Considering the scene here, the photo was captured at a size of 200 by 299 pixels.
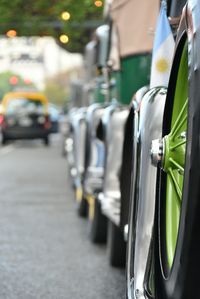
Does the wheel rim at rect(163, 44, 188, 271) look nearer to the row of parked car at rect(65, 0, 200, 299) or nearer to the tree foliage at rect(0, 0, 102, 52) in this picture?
the row of parked car at rect(65, 0, 200, 299)

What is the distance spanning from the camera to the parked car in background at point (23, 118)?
2775 centimetres

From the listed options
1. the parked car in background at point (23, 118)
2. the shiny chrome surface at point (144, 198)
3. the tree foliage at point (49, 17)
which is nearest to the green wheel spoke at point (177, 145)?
the shiny chrome surface at point (144, 198)

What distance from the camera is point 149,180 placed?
3568 mm

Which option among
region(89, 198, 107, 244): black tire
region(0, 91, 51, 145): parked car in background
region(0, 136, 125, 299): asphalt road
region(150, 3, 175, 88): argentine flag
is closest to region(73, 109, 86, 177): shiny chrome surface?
region(0, 136, 125, 299): asphalt road

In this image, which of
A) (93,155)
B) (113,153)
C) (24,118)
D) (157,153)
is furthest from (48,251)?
(24,118)

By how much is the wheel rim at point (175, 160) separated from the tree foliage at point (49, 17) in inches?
522

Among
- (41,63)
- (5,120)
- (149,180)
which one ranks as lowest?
(41,63)

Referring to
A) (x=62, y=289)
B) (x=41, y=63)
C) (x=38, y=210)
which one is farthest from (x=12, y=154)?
(x=41, y=63)

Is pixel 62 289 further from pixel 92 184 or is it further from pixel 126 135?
pixel 92 184

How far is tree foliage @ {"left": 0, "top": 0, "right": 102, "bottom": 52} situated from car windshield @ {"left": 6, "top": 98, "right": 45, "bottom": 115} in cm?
678

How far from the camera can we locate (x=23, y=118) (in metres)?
27.9

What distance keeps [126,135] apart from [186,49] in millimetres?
2011

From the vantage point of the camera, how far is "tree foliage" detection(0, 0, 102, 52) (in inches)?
696

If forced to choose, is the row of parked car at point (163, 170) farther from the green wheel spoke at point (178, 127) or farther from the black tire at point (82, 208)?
the black tire at point (82, 208)
